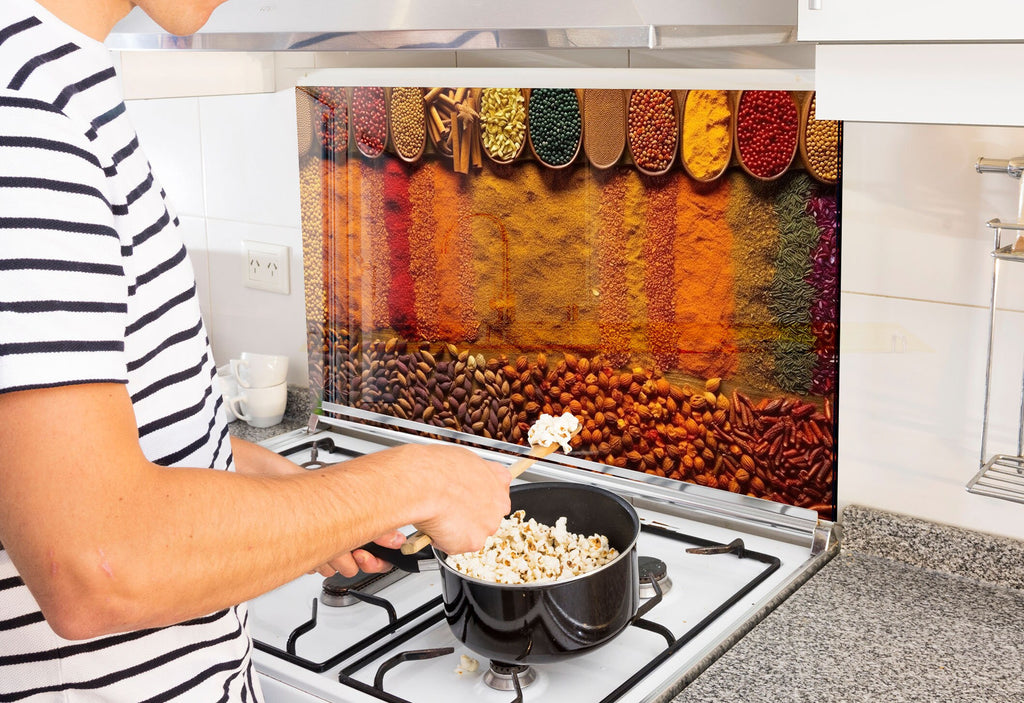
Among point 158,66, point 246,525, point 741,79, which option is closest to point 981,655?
point 741,79

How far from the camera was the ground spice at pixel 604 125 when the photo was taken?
130 centimetres

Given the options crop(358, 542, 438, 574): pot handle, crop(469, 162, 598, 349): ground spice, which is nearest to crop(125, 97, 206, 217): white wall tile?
crop(469, 162, 598, 349): ground spice

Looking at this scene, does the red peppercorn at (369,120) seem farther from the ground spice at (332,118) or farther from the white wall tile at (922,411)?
the white wall tile at (922,411)

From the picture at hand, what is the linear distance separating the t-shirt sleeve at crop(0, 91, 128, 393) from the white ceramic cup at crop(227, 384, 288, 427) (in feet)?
4.08

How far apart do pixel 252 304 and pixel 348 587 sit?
781 millimetres

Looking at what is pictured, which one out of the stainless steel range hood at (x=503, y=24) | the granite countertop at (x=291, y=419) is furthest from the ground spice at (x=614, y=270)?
the granite countertop at (x=291, y=419)

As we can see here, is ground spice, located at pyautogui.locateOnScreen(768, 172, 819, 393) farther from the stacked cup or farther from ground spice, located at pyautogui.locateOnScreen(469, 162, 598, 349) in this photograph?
the stacked cup

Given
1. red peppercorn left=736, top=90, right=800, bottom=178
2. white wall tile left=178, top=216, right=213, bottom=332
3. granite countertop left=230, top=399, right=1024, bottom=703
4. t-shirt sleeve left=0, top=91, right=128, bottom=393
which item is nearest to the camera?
t-shirt sleeve left=0, top=91, right=128, bottom=393

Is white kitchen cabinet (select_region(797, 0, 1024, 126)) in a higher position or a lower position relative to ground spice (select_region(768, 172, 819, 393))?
higher

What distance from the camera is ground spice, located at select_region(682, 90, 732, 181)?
1221 millimetres

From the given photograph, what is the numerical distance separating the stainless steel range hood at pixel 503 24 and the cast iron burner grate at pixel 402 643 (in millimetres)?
601

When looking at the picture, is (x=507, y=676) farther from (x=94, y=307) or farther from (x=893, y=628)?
(x=94, y=307)

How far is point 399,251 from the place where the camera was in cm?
158

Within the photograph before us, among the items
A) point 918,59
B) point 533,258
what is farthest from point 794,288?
point 918,59
